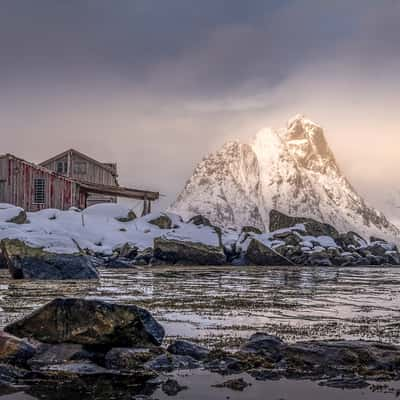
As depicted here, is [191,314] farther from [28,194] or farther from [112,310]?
[28,194]

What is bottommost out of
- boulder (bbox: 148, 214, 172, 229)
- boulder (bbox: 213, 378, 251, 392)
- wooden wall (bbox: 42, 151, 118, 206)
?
boulder (bbox: 213, 378, 251, 392)

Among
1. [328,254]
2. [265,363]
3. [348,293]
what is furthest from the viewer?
[328,254]

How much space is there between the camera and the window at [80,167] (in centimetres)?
5825

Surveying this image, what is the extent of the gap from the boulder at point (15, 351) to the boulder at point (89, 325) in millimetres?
535

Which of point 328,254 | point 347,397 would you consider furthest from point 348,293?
point 328,254

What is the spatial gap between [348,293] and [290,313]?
5.75 meters

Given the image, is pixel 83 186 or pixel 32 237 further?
pixel 83 186

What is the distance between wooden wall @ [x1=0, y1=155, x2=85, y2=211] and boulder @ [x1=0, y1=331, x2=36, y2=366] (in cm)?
4231

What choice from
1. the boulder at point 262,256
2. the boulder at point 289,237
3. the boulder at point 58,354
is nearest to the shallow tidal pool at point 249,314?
the boulder at point 58,354

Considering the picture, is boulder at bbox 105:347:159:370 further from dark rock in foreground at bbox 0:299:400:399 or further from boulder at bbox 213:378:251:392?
boulder at bbox 213:378:251:392

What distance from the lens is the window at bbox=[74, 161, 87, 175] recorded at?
58.2m

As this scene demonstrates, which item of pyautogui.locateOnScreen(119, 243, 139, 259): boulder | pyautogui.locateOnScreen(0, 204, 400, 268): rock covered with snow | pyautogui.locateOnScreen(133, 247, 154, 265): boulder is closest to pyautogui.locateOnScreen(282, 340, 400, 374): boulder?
pyautogui.locateOnScreen(0, 204, 400, 268): rock covered with snow

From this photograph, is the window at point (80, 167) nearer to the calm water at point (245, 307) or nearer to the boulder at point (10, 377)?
the calm water at point (245, 307)

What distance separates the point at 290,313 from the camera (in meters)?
11.7
